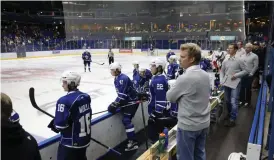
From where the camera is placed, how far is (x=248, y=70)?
4.50 meters

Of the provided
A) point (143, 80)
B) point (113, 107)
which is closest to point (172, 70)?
point (143, 80)

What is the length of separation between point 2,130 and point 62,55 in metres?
19.9

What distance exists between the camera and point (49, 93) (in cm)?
712

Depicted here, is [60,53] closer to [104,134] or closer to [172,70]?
[172,70]

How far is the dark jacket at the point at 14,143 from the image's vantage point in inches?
49.3

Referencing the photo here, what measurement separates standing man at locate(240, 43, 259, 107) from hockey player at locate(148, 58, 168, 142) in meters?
2.03

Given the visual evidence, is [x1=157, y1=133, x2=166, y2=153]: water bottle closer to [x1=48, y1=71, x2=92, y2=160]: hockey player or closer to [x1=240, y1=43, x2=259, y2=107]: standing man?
[x1=48, y1=71, x2=92, y2=160]: hockey player

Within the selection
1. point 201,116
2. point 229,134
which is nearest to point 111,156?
point 229,134

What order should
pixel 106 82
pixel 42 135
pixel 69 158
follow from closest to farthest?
pixel 69 158, pixel 42 135, pixel 106 82

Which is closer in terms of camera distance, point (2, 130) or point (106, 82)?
point (2, 130)

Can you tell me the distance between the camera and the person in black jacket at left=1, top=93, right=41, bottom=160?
125cm

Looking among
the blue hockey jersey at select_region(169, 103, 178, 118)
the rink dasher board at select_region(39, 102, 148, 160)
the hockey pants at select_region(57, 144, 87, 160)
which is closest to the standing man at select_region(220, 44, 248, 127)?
the blue hockey jersey at select_region(169, 103, 178, 118)

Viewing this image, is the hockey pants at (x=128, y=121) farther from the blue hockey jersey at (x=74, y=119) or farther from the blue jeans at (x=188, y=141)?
the blue jeans at (x=188, y=141)

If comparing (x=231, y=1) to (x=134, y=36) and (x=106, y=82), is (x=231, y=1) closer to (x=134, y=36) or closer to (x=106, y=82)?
(x=134, y=36)
